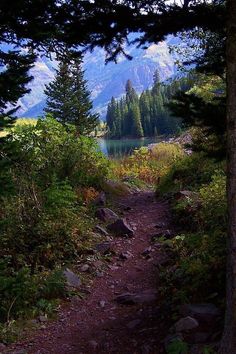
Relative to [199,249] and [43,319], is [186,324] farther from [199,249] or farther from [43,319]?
[43,319]

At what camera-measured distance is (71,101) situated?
1608 inches

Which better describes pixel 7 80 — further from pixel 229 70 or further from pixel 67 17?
pixel 229 70

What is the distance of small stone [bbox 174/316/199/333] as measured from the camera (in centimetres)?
463

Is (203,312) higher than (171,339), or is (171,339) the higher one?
(203,312)

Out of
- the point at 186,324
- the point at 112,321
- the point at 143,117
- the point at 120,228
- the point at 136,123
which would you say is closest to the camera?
the point at 186,324

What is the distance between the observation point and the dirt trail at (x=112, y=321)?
197 inches

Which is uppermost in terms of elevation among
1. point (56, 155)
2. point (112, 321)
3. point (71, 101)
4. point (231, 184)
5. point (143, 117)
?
point (143, 117)

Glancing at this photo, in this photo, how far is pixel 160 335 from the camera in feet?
16.0

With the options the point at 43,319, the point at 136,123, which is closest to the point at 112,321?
the point at 43,319

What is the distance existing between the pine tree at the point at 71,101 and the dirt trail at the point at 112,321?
32.8m

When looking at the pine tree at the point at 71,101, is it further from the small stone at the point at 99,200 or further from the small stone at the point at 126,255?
the small stone at the point at 126,255

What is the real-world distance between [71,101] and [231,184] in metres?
38.1

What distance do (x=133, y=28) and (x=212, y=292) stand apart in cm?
329

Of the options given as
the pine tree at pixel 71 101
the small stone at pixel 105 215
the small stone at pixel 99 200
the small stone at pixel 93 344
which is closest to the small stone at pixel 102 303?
the small stone at pixel 93 344
